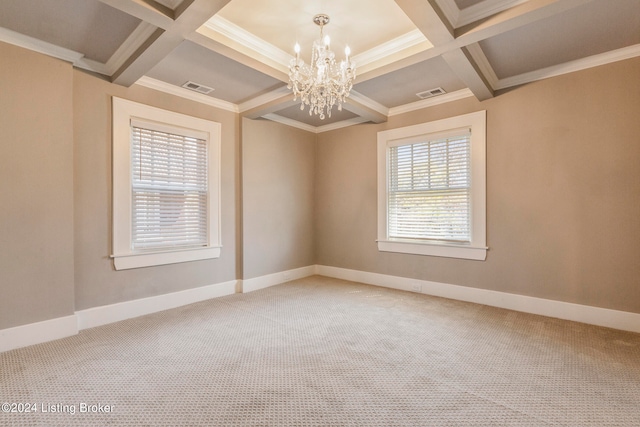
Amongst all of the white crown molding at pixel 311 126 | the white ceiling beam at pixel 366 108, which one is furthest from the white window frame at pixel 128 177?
the white ceiling beam at pixel 366 108

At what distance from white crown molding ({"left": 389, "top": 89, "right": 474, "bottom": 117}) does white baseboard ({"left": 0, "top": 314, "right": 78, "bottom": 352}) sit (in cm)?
456

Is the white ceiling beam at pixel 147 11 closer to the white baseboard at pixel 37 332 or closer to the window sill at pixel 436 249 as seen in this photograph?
the white baseboard at pixel 37 332

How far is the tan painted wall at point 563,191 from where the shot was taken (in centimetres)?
289

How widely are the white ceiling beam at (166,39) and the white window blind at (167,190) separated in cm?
60

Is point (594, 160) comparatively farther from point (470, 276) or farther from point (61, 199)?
point (61, 199)

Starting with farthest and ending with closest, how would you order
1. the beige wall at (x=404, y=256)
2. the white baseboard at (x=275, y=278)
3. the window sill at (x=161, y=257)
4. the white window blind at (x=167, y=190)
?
the white baseboard at (x=275, y=278)
the white window blind at (x=167, y=190)
the window sill at (x=161, y=257)
the beige wall at (x=404, y=256)

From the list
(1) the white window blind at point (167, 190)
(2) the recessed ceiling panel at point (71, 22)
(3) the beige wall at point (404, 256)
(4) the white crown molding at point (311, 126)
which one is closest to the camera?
(2) the recessed ceiling panel at point (71, 22)

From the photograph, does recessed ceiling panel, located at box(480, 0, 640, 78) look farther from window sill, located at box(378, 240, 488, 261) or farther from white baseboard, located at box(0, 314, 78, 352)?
A: white baseboard, located at box(0, 314, 78, 352)

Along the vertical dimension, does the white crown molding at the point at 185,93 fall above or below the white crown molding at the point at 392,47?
below

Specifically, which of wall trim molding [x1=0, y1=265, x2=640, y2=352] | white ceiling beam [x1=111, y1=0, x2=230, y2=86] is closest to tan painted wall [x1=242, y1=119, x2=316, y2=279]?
wall trim molding [x1=0, y1=265, x2=640, y2=352]

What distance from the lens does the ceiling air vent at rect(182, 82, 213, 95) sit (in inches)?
139

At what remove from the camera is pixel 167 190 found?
362 cm

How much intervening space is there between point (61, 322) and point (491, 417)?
3533mm

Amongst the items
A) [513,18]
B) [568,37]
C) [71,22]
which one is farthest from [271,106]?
[568,37]
